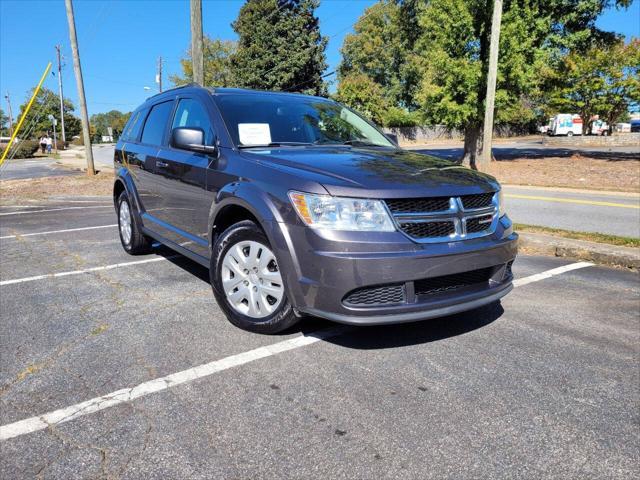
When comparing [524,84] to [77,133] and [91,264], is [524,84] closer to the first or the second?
[91,264]

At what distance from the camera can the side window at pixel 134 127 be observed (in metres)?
5.82

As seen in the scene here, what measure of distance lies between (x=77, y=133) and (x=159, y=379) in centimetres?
11580

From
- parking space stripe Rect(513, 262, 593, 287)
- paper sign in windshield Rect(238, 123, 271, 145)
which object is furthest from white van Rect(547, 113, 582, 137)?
paper sign in windshield Rect(238, 123, 271, 145)

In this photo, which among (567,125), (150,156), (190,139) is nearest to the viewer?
(190,139)

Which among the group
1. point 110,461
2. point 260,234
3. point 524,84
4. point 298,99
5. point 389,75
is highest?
point 389,75

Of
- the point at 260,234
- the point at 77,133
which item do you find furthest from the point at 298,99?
the point at 77,133

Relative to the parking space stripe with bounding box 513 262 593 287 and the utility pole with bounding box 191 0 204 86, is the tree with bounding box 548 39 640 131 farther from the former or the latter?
the parking space stripe with bounding box 513 262 593 287

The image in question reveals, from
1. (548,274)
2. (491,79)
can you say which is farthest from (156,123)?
(491,79)

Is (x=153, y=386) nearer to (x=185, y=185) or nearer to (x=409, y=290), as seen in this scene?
(x=409, y=290)

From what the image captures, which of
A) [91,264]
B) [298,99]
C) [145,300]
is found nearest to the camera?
[145,300]

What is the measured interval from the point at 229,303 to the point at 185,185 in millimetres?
1271

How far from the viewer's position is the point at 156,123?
5.30 metres

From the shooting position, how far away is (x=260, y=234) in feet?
11.0

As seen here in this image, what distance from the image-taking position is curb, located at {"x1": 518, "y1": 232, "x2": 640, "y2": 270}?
18.7 feet
